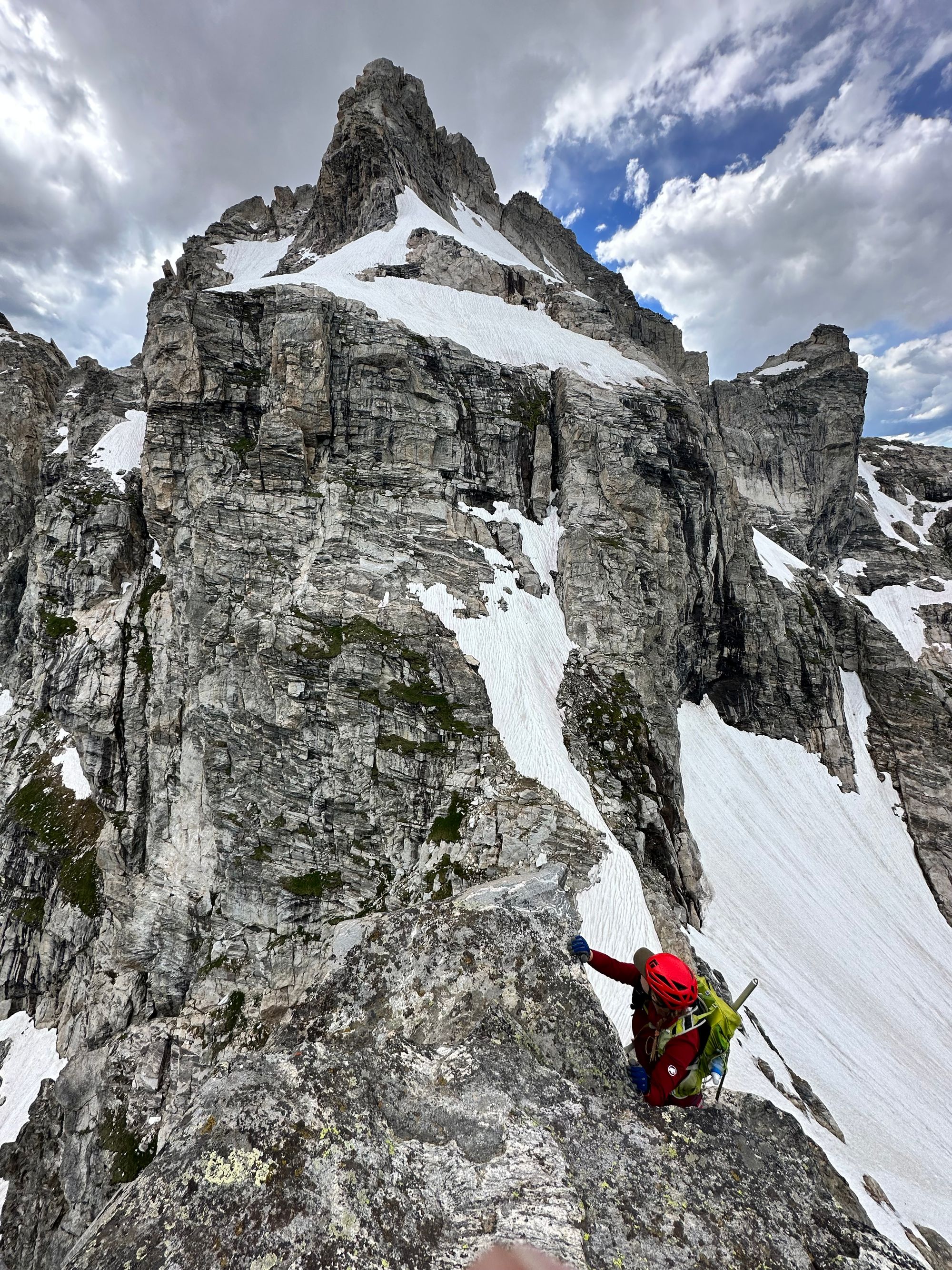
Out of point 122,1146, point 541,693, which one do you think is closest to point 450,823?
point 541,693

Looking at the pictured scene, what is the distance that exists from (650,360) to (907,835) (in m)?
45.1

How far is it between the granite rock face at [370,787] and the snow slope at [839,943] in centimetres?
240

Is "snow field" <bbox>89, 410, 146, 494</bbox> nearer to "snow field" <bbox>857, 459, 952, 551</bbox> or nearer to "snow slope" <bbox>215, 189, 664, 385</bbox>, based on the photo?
"snow slope" <bbox>215, 189, 664, 385</bbox>

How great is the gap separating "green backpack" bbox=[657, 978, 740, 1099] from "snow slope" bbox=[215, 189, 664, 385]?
3934cm

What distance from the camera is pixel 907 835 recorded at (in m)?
39.9

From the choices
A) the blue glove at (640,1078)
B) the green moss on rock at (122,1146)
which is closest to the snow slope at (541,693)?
the blue glove at (640,1078)

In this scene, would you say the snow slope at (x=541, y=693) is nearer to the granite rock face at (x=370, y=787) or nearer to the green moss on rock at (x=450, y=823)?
the granite rock face at (x=370, y=787)

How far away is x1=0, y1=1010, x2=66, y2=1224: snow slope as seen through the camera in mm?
24922

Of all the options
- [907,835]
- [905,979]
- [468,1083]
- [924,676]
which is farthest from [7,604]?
[924,676]

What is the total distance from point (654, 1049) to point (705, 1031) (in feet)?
2.18

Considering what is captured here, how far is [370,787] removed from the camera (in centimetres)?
2320

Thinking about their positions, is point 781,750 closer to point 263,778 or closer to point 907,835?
point 907,835

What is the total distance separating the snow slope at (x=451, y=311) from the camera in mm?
37625

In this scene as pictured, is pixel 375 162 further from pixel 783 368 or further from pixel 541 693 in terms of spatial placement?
pixel 783 368
